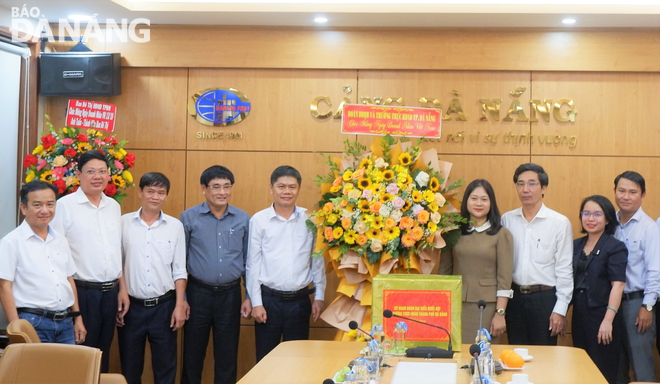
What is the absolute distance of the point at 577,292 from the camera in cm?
447

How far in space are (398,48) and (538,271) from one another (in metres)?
2.13

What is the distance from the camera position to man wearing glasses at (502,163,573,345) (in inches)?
172

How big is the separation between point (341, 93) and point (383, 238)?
1842 millimetres

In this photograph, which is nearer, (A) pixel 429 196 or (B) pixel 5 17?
(A) pixel 429 196

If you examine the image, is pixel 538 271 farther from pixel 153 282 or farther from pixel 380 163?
pixel 153 282

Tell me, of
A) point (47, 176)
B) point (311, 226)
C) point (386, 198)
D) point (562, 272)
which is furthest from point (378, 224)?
point (47, 176)

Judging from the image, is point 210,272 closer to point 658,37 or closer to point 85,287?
point 85,287

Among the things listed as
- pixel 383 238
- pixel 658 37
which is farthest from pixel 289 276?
pixel 658 37

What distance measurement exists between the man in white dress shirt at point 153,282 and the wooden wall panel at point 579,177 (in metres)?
2.91

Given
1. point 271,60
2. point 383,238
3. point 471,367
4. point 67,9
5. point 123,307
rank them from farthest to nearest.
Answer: point 271,60 → point 67,9 → point 123,307 → point 383,238 → point 471,367

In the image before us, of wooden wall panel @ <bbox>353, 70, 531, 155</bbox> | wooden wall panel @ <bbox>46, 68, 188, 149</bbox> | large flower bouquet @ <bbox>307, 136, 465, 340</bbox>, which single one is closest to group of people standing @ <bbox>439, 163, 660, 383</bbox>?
large flower bouquet @ <bbox>307, 136, 465, 340</bbox>

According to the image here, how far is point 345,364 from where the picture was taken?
3084 millimetres

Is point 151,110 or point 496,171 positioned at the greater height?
point 151,110

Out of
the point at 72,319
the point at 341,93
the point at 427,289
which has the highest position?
the point at 341,93
